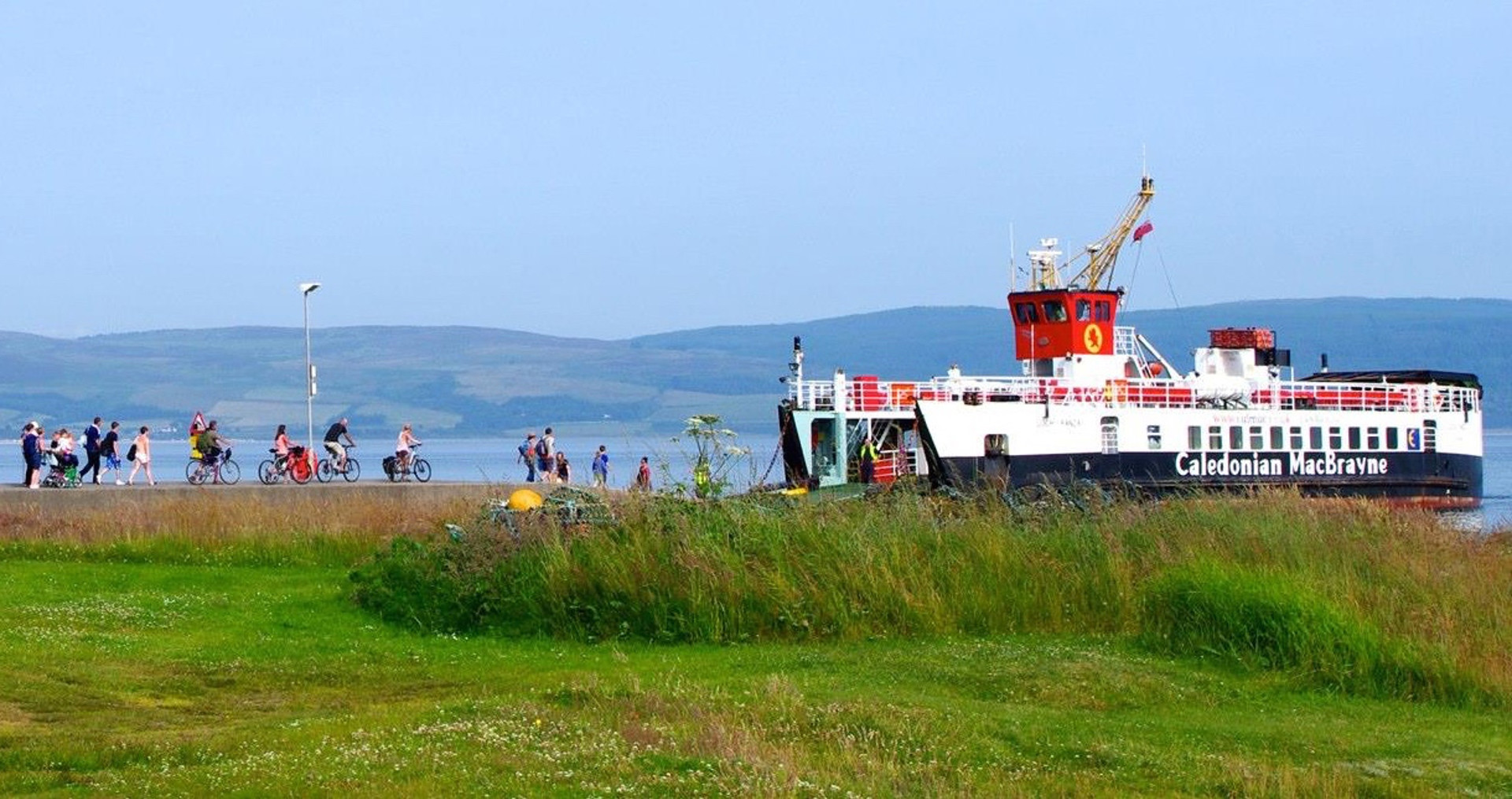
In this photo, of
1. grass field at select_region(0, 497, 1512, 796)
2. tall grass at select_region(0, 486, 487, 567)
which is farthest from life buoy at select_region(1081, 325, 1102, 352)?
grass field at select_region(0, 497, 1512, 796)

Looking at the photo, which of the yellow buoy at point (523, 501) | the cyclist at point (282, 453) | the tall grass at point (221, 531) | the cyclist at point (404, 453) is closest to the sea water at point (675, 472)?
the yellow buoy at point (523, 501)

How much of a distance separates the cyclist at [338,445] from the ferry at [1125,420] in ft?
34.8

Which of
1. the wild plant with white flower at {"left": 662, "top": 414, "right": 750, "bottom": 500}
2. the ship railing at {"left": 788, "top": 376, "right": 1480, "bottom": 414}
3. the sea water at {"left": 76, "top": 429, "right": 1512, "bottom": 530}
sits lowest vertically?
the sea water at {"left": 76, "top": 429, "right": 1512, "bottom": 530}

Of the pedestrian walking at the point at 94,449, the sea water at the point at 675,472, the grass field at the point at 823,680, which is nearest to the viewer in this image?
the grass field at the point at 823,680

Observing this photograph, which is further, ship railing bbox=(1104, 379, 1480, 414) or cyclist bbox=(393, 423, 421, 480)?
ship railing bbox=(1104, 379, 1480, 414)

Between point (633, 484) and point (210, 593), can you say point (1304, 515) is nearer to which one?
point (633, 484)

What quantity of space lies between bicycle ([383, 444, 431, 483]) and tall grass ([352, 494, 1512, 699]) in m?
25.5

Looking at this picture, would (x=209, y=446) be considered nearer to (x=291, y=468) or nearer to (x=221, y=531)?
(x=291, y=468)

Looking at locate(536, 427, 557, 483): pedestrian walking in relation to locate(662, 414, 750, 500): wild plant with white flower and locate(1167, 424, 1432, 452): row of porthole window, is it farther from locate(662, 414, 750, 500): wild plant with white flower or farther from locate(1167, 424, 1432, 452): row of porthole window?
locate(662, 414, 750, 500): wild plant with white flower

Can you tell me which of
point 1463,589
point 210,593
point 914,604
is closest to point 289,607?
point 210,593

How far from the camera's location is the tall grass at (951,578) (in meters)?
17.7

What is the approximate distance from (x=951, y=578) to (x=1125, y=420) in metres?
31.4

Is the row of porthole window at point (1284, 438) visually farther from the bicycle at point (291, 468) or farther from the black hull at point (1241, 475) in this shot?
the bicycle at point (291, 468)

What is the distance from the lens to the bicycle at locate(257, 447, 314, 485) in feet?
151
